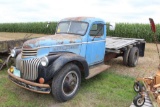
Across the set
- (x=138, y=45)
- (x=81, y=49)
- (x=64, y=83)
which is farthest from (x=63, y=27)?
(x=138, y=45)

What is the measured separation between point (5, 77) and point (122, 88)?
150 inches

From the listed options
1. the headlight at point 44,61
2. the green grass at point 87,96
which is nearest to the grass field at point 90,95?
the green grass at point 87,96

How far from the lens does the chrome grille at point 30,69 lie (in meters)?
4.36

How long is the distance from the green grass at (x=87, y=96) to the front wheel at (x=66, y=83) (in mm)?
184

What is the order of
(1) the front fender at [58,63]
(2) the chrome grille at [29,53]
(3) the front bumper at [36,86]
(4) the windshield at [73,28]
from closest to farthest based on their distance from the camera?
(3) the front bumper at [36,86] < (1) the front fender at [58,63] < (2) the chrome grille at [29,53] < (4) the windshield at [73,28]

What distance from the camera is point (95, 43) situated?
19.5 ft

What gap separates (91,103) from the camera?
4660mm

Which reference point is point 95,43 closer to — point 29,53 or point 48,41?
point 48,41

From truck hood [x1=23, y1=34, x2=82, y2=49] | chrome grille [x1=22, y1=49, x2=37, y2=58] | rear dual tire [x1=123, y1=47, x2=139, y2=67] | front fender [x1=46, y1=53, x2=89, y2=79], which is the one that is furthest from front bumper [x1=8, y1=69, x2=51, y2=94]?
rear dual tire [x1=123, y1=47, x2=139, y2=67]

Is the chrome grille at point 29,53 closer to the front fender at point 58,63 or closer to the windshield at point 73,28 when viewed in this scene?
the front fender at point 58,63

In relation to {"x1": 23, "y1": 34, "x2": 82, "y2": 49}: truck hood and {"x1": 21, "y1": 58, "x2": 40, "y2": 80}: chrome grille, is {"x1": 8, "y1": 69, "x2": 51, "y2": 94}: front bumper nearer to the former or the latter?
{"x1": 21, "y1": 58, "x2": 40, "y2": 80}: chrome grille

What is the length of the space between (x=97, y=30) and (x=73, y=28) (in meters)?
0.83

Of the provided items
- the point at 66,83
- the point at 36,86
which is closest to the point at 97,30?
the point at 66,83

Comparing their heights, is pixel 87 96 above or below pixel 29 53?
below
